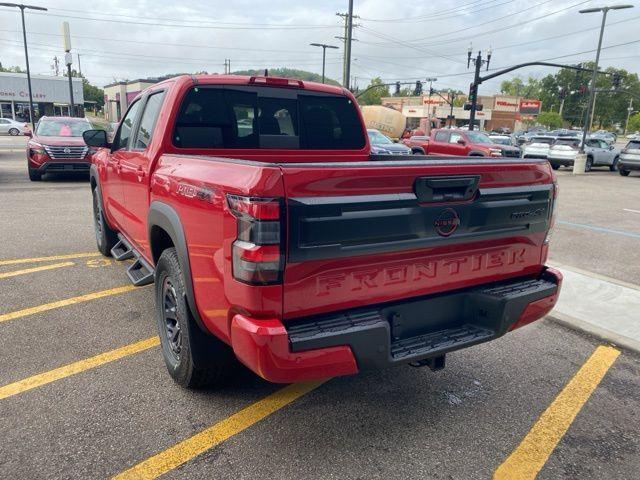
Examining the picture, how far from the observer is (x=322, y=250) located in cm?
218

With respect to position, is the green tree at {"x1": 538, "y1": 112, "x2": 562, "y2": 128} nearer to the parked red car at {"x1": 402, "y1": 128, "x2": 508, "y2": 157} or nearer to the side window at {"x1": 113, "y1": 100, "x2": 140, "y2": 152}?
the parked red car at {"x1": 402, "y1": 128, "x2": 508, "y2": 157}

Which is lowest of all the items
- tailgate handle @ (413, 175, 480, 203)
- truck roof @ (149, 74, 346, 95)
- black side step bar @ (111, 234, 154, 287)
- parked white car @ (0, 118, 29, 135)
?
parked white car @ (0, 118, 29, 135)

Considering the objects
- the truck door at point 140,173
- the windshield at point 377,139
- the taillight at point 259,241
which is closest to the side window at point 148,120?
the truck door at point 140,173

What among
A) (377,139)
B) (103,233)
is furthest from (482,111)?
(103,233)

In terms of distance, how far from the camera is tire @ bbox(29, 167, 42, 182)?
42.3 ft

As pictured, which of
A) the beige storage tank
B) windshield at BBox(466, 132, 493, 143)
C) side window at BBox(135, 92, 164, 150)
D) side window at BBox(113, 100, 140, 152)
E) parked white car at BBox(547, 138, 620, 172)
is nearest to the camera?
side window at BBox(135, 92, 164, 150)

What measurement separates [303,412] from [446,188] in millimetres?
1630

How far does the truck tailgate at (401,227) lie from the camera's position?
7.13ft

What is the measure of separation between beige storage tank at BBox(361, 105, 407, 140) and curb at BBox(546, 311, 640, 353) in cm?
3805

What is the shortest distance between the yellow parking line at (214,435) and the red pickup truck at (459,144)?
16.7 metres

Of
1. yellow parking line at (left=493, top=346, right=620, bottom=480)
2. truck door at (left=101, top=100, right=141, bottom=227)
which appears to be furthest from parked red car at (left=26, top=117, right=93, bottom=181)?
yellow parking line at (left=493, top=346, right=620, bottom=480)

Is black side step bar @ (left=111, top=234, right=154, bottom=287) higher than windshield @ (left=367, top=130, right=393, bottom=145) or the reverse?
the reverse

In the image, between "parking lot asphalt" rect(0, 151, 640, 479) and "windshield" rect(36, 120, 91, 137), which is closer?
"parking lot asphalt" rect(0, 151, 640, 479)

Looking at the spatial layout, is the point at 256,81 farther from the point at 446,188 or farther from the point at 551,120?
the point at 551,120
